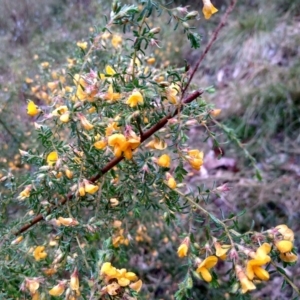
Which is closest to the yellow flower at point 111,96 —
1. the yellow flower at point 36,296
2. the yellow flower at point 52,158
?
the yellow flower at point 52,158

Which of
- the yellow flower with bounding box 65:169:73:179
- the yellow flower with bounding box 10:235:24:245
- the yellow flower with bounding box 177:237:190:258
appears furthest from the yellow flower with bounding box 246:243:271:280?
the yellow flower with bounding box 10:235:24:245

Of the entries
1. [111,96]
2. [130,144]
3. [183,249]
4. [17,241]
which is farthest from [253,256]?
[17,241]

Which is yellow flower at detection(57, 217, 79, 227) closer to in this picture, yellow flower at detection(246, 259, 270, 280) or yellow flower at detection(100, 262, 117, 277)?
yellow flower at detection(100, 262, 117, 277)

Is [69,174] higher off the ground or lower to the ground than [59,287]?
higher

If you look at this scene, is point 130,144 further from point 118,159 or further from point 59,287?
point 59,287

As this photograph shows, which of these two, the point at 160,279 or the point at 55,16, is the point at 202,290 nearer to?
the point at 160,279

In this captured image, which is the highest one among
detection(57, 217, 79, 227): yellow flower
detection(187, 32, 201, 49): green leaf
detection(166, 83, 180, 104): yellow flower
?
detection(187, 32, 201, 49): green leaf
